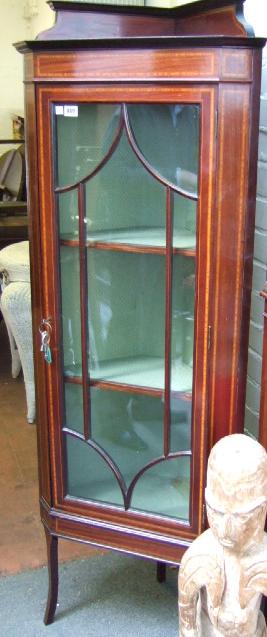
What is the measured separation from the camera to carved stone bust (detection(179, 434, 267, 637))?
1.03m

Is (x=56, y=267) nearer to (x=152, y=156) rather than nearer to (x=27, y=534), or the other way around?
(x=152, y=156)

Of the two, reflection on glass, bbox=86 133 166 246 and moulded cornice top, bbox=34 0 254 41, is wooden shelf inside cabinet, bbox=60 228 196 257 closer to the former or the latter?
reflection on glass, bbox=86 133 166 246

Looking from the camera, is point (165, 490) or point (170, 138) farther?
point (165, 490)

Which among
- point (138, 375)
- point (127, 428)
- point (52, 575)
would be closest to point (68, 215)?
point (138, 375)

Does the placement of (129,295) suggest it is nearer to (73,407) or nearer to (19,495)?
(73,407)

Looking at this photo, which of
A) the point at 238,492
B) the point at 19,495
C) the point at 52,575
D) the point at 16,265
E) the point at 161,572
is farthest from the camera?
the point at 16,265

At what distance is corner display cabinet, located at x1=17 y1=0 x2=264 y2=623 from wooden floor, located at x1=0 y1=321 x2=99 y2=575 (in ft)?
1.00

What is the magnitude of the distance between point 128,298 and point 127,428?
0.28 metres

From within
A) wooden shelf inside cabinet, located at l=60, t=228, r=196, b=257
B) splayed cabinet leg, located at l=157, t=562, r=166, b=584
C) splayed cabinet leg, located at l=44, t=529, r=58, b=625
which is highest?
wooden shelf inside cabinet, located at l=60, t=228, r=196, b=257

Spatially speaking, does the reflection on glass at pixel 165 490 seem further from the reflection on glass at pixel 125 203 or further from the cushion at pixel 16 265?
the cushion at pixel 16 265

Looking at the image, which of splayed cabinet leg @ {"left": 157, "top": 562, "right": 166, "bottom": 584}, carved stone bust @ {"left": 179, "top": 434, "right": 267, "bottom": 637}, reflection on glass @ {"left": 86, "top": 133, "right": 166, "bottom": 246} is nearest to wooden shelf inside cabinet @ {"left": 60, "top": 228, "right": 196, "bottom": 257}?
reflection on glass @ {"left": 86, "top": 133, "right": 166, "bottom": 246}

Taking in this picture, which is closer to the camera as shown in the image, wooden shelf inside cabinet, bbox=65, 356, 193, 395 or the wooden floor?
wooden shelf inside cabinet, bbox=65, 356, 193, 395

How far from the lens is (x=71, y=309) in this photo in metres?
1.38

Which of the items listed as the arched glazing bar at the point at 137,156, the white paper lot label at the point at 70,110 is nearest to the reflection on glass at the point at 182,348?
the arched glazing bar at the point at 137,156
